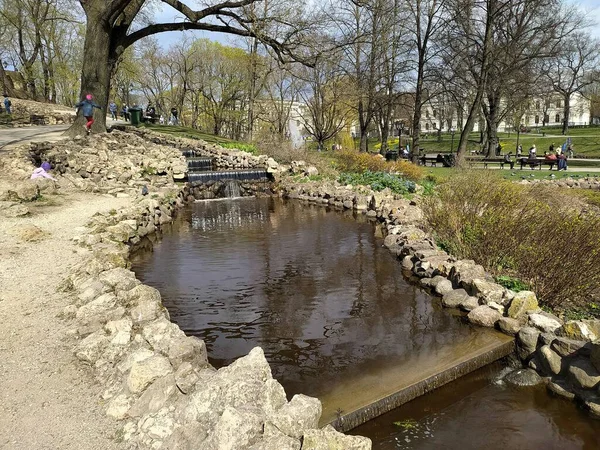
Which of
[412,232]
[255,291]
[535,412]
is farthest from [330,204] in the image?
[535,412]

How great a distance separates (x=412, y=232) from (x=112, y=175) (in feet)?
34.6

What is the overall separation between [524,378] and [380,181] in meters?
12.1

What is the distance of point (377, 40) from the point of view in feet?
79.5

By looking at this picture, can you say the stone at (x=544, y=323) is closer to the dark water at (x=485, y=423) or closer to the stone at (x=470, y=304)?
the stone at (x=470, y=304)

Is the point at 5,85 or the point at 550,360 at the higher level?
the point at 5,85

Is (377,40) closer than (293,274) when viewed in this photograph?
No

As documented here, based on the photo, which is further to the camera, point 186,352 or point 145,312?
point 145,312

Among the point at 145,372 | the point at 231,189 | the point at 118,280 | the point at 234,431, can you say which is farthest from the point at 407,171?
the point at 234,431

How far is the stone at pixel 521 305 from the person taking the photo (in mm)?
5766

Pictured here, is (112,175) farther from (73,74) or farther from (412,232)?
(73,74)

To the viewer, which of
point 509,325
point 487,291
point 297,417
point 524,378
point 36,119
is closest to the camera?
point 297,417

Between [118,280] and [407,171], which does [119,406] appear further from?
[407,171]

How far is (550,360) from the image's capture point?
15.9 ft

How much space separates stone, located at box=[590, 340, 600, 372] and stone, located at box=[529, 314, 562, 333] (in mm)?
864
